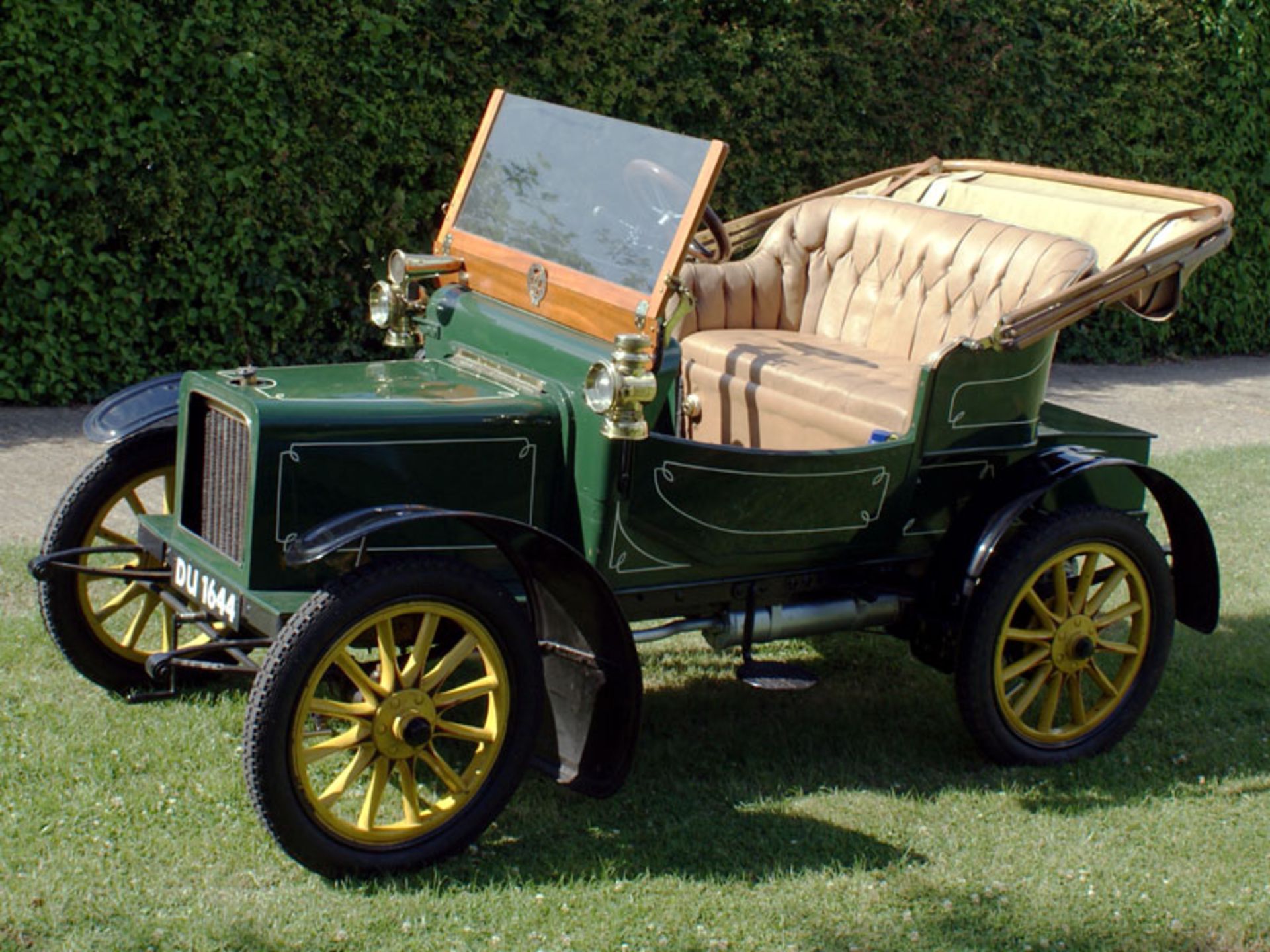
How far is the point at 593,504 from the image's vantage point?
4.12m

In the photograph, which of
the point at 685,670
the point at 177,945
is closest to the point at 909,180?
the point at 685,670

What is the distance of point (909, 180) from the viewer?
634 centimetres

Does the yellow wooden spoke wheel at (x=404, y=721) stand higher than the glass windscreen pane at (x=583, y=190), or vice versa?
the glass windscreen pane at (x=583, y=190)

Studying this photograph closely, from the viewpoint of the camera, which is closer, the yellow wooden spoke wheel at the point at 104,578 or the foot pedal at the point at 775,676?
the foot pedal at the point at 775,676

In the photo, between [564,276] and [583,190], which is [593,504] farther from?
[583,190]

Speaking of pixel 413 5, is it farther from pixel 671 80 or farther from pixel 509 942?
pixel 509 942

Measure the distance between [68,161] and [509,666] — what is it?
15.3ft

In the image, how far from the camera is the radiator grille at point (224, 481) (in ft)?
13.2

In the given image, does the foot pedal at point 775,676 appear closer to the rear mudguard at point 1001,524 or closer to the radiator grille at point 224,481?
the rear mudguard at point 1001,524

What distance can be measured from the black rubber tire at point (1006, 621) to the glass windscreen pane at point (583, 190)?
1309mm

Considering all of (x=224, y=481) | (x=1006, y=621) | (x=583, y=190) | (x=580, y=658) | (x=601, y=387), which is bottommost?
(x=580, y=658)

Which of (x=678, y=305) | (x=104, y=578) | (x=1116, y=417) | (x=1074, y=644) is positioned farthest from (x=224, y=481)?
(x=1116, y=417)

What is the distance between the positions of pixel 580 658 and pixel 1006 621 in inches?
50.6

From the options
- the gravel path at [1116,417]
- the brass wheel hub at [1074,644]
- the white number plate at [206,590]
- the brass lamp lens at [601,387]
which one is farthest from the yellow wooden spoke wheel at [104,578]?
the brass wheel hub at [1074,644]
